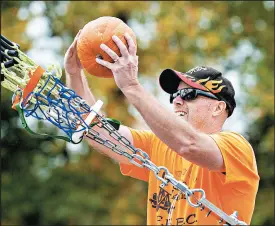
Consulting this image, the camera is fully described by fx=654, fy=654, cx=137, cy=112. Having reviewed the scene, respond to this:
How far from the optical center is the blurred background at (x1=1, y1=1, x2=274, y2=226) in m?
12.1

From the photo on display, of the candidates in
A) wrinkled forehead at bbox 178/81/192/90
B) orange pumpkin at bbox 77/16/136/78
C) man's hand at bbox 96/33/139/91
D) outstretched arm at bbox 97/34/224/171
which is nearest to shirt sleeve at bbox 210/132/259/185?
outstretched arm at bbox 97/34/224/171

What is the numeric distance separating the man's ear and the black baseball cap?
29 millimetres

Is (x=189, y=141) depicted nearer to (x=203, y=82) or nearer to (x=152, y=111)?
(x=152, y=111)

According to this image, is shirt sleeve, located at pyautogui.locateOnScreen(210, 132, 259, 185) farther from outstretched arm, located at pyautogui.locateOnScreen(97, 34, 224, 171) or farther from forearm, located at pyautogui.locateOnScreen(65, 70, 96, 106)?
forearm, located at pyautogui.locateOnScreen(65, 70, 96, 106)

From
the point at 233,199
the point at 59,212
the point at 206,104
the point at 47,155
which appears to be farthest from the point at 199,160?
the point at 47,155

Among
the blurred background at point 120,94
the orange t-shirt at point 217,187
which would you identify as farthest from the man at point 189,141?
the blurred background at point 120,94

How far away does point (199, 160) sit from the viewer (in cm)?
377

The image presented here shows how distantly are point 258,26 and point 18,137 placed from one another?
266 inches

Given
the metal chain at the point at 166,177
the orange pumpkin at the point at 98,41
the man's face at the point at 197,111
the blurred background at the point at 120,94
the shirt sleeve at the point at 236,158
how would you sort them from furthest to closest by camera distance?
1. the blurred background at the point at 120,94
2. the man's face at the point at 197,111
3. the shirt sleeve at the point at 236,158
4. the orange pumpkin at the point at 98,41
5. the metal chain at the point at 166,177

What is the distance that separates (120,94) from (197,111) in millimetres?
10401

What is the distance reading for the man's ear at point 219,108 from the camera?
14.7ft

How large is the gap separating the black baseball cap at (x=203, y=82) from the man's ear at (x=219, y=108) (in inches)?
1.1

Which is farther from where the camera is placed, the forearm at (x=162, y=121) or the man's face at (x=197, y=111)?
the man's face at (x=197, y=111)

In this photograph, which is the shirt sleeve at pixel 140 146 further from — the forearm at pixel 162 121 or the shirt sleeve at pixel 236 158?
the forearm at pixel 162 121
